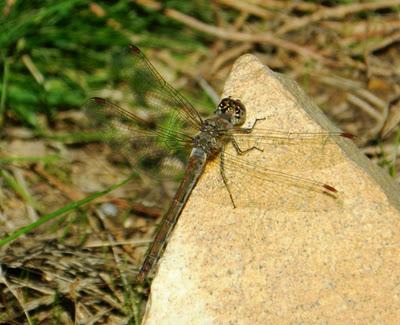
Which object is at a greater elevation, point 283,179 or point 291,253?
point 283,179

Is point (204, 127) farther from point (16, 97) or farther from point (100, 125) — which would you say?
point (16, 97)

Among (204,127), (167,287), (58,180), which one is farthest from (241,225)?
(58,180)

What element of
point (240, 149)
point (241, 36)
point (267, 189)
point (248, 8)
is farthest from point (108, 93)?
point (267, 189)

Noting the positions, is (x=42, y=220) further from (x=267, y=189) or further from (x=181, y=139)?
(x=267, y=189)

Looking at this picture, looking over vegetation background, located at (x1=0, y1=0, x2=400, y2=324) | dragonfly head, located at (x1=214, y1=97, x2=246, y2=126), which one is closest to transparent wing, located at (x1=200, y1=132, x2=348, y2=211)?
dragonfly head, located at (x1=214, y1=97, x2=246, y2=126)

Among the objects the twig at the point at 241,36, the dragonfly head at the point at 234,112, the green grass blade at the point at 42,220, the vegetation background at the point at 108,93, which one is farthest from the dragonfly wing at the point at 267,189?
the twig at the point at 241,36

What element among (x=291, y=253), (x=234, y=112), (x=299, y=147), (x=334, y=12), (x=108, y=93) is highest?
(x=334, y=12)
